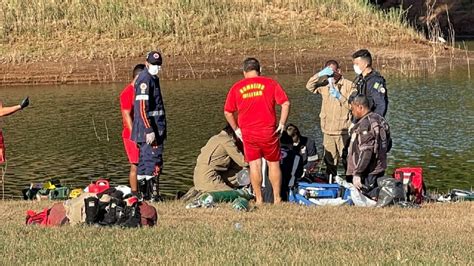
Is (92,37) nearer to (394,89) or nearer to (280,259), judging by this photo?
(394,89)

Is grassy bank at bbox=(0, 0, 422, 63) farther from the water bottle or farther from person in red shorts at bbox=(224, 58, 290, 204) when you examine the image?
the water bottle

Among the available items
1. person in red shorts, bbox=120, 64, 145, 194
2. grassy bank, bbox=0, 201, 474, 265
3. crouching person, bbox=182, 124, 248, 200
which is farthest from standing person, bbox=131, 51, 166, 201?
grassy bank, bbox=0, 201, 474, 265

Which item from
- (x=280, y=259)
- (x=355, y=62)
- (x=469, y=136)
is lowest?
(x=469, y=136)

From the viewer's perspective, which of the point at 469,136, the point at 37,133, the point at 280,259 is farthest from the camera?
the point at 37,133

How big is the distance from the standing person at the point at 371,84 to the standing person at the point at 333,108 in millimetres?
1005

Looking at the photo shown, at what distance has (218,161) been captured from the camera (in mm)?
12453

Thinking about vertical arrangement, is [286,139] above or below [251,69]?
below

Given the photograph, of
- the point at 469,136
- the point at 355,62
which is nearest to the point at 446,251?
the point at 355,62

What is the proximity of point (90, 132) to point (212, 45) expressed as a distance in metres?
16.3

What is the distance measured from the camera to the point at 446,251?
7652mm

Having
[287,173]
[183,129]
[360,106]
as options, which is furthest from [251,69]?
[183,129]

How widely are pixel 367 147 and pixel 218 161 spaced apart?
7.07ft

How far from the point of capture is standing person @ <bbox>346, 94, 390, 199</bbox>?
11.4m

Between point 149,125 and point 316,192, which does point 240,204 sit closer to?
point 316,192
